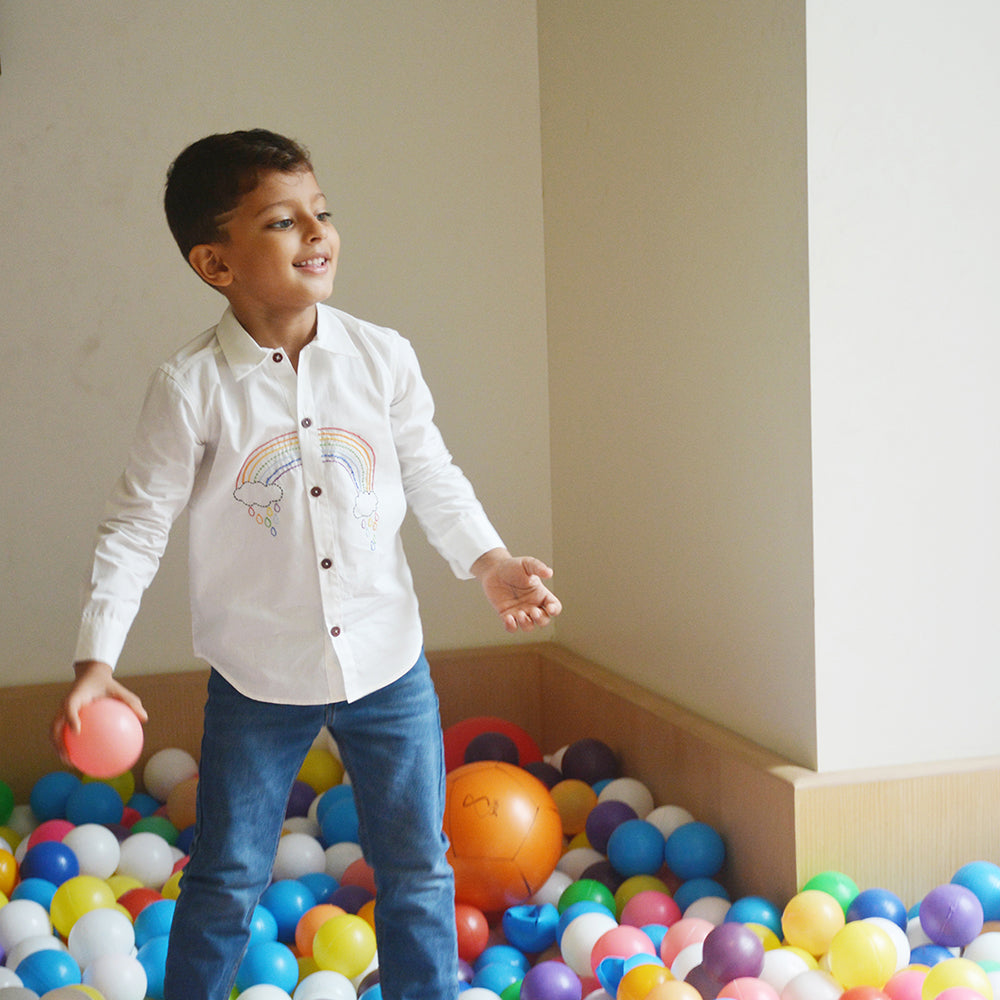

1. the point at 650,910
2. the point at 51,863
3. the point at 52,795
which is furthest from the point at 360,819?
the point at 52,795

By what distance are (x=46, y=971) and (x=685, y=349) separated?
1508 mm

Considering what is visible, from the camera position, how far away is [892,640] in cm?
192

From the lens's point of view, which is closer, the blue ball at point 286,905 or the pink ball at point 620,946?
the pink ball at point 620,946

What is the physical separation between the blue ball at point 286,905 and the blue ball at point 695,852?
0.64 metres

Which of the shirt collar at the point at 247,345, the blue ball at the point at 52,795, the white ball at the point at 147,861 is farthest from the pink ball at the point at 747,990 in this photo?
the blue ball at the point at 52,795

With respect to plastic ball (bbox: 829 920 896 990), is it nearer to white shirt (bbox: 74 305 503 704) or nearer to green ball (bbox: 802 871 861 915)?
green ball (bbox: 802 871 861 915)

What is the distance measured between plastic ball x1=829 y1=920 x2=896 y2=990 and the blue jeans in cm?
54

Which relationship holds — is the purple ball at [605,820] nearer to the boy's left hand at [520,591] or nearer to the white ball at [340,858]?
the white ball at [340,858]

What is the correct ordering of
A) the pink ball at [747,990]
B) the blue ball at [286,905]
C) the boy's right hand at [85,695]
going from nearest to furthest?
the boy's right hand at [85,695], the pink ball at [747,990], the blue ball at [286,905]

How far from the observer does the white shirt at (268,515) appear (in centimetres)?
148

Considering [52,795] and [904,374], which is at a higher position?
[904,374]

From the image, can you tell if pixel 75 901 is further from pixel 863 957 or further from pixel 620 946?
pixel 863 957

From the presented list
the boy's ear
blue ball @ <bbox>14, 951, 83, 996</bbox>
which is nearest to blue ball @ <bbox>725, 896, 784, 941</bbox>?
blue ball @ <bbox>14, 951, 83, 996</bbox>

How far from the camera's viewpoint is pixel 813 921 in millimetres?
1749
